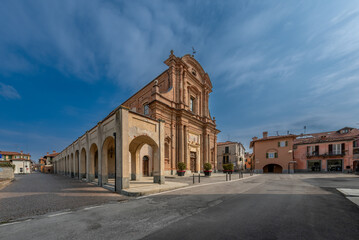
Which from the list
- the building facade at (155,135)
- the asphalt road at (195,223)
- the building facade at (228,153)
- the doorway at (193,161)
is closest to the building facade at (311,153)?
the building facade at (228,153)

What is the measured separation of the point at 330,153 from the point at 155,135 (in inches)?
1536

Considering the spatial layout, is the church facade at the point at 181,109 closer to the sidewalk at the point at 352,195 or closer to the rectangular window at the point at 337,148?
the sidewalk at the point at 352,195

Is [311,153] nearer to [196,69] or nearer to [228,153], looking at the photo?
[228,153]

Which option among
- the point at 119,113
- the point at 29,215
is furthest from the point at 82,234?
the point at 119,113

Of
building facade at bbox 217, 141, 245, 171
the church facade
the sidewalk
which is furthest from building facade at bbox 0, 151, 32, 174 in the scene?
the sidewalk

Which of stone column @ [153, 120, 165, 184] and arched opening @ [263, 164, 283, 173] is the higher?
stone column @ [153, 120, 165, 184]

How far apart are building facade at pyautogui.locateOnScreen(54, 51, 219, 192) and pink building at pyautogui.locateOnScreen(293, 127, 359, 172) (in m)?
21.6

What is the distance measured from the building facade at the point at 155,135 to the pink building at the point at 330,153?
70.7 ft

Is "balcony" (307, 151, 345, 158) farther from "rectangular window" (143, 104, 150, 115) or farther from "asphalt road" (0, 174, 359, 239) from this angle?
"rectangular window" (143, 104, 150, 115)

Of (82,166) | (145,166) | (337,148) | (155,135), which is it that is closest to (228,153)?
(337,148)

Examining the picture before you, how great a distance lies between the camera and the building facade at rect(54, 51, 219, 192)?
10531 mm

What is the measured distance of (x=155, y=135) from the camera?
12.8m

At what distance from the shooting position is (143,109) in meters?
24.7

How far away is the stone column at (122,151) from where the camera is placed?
381 inches
